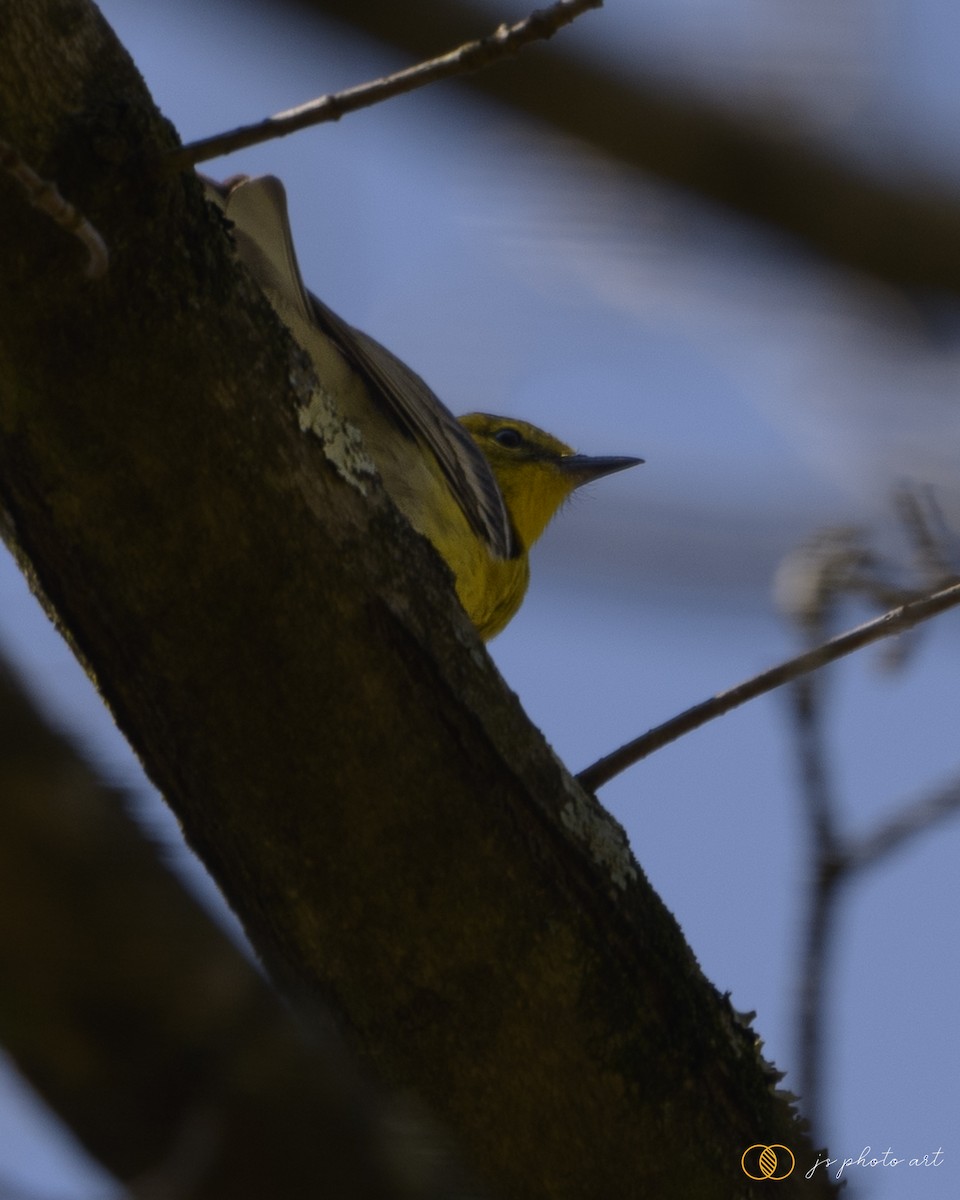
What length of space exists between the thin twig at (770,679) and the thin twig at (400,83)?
124 cm

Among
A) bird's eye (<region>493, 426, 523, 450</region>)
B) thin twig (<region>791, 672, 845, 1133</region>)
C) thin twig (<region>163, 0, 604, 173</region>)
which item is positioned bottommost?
thin twig (<region>791, 672, 845, 1133</region>)

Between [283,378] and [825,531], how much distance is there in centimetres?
119

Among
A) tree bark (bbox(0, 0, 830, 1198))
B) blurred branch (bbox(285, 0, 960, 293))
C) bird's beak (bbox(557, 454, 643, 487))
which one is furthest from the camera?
bird's beak (bbox(557, 454, 643, 487))

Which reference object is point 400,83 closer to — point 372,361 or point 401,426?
point 372,361

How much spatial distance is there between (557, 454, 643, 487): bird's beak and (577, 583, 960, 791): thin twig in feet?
15.1

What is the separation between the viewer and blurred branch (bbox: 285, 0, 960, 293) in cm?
208

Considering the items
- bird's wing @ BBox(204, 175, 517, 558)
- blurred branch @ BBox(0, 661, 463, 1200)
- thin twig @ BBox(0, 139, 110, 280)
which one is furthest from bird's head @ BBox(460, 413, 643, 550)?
blurred branch @ BBox(0, 661, 463, 1200)

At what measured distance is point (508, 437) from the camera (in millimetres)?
8070

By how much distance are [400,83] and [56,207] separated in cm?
55

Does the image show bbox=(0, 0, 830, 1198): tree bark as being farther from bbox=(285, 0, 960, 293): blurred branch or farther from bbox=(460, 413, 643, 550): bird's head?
bbox=(460, 413, 643, 550): bird's head

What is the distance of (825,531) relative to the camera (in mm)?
3365

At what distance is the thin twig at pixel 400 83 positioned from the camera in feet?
7.56

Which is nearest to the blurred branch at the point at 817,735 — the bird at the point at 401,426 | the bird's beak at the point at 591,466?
the bird at the point at 401,426

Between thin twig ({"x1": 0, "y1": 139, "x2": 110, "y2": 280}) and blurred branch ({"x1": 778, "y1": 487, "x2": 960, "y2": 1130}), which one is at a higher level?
thin twig ({"x1": 0, "y1": 139, "x2": 110, "y2": 280})
